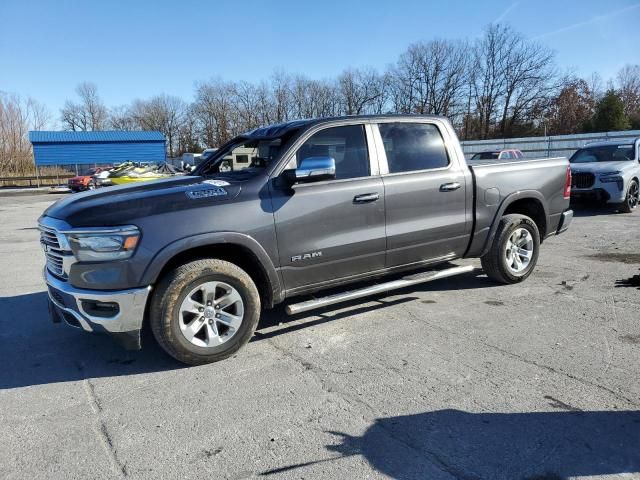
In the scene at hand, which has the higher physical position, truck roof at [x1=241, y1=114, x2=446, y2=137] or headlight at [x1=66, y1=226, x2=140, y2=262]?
truck roof at [x1=241, y1=114, x2=446, y2=137]

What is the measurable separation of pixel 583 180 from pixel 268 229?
33.9ft

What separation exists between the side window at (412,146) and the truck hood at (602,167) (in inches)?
319

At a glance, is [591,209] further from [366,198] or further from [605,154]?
[366,198]

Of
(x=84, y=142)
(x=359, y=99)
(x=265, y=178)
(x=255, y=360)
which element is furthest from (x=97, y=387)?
(x=359, y=99)

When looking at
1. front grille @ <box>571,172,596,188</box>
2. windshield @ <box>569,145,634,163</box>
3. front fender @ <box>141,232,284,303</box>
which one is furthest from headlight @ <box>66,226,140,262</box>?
windshield @ <box>569,145,634,163</box>

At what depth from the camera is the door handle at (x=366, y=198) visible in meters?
4.32

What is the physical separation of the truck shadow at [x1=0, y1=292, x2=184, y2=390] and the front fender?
85 cm

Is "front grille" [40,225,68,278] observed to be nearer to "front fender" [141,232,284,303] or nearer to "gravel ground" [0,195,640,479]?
"front fender" [141,232,284,303]

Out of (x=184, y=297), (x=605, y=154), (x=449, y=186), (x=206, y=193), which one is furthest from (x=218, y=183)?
(x=605, y=154)

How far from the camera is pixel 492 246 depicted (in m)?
5.49

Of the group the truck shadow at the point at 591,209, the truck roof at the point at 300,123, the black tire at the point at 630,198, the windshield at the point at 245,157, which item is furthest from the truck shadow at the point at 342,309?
the black tire at the point at 630,198

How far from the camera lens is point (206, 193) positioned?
378 centimetres

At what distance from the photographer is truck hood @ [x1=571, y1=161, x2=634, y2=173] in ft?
36.3

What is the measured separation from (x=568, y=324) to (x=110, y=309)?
4.01 m
